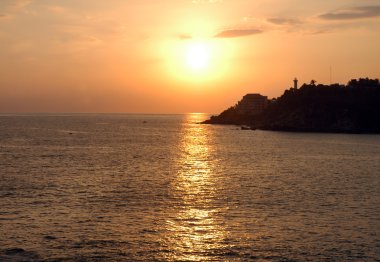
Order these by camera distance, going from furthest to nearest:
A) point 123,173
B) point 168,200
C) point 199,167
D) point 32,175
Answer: point 199,167, point 123,173, point 32,175, point 168,200

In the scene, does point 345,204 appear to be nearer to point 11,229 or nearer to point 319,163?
point 11,229

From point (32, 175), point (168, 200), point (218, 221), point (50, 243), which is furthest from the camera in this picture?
point (32, 175)

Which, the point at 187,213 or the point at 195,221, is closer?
the point at 195,221

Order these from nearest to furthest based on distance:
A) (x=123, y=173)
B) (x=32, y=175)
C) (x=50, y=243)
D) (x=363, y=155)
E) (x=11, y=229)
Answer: (x=50, y=243) → (x=11, y=229) → (x=32, y=175) → (x=123, y=173) → (x=363, y=155)

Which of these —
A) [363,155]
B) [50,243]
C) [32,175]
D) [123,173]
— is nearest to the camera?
[50,243]

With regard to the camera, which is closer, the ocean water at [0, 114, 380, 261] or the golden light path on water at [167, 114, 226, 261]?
the ocean water at [0, 114, 380, 261]

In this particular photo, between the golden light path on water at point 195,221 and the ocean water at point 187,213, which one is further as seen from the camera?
the golden light path on water at point 195,221

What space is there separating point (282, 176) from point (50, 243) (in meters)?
44.9

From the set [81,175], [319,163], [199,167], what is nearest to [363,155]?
[319,163]

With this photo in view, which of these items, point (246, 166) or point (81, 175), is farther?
point (246, 166)

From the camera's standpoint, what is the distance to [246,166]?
8906cm

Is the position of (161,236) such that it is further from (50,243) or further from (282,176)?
(282,176)

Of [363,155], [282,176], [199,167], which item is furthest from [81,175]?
[363,155]

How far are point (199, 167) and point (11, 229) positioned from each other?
5142 centimetres
